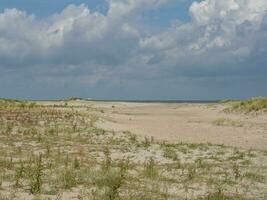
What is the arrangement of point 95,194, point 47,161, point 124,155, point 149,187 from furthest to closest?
point 124,155, point 47,161, point 149,187, point 95,194

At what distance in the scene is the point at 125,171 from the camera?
50.7 ft

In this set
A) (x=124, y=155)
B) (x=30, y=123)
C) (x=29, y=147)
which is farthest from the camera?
(x=30, y=123)

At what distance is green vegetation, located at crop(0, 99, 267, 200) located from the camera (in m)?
13.1

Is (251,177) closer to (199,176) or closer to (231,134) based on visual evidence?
(199,176)

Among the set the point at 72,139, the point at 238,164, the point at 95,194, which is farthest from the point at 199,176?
the point at 72,139

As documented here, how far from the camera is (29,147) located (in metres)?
21.7

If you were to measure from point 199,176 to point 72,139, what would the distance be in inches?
427

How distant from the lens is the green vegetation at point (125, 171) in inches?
517

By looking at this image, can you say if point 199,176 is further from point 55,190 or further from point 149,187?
point 55,190

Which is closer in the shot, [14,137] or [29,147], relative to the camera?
[29,147]

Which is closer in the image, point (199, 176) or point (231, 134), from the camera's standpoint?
point (199, 176)

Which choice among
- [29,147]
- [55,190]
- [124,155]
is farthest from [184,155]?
[55,190]

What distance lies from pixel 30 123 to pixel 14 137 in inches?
299

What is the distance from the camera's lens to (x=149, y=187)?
1403cm
